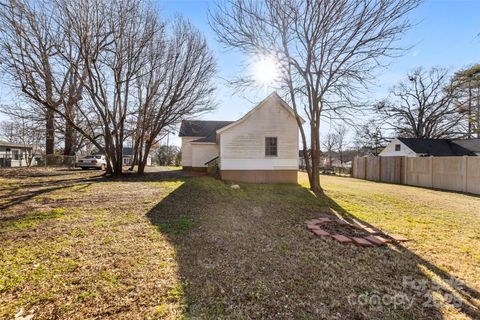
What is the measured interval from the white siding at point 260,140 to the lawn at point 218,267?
660 cm

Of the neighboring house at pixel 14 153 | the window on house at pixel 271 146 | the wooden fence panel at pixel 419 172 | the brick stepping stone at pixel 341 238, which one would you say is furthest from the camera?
the neighboring house at pixel 14 153

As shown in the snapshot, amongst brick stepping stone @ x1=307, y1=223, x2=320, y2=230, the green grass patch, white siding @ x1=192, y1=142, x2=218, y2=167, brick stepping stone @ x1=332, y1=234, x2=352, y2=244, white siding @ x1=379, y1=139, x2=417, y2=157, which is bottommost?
brick stepping stone @ x1=332, y1=234, x2=352, y2=244

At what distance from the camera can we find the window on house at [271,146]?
13.2m

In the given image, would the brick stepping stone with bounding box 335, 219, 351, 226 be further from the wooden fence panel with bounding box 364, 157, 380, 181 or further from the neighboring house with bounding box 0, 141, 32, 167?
the neighboring house with bounding box 0, 141, 32, 167

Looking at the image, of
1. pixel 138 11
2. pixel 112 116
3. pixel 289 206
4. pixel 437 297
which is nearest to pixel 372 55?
pixel 289 206

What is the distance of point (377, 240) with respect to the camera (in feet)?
15.3

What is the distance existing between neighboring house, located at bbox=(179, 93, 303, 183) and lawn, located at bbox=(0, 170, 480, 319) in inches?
258

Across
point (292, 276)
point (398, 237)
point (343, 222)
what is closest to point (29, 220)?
point (292, 276)

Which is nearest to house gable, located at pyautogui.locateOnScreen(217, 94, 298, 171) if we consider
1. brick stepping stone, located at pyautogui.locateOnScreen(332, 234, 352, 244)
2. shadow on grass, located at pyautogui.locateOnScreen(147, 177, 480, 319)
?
shadow on grass, located at pyautogui.locateOnScreen(147, 177, 480, 319)

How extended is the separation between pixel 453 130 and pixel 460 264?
3615cm

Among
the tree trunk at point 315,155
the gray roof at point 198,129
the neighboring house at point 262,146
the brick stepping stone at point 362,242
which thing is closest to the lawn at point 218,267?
the brick stepping stone at point 362,242

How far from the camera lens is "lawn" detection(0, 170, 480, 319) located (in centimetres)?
260

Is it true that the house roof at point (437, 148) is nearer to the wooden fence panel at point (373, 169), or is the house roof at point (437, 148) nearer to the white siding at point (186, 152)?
the wooden fence panel at point (373, 169)

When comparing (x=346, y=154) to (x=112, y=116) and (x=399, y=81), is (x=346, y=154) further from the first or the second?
(x=112, y=116)
